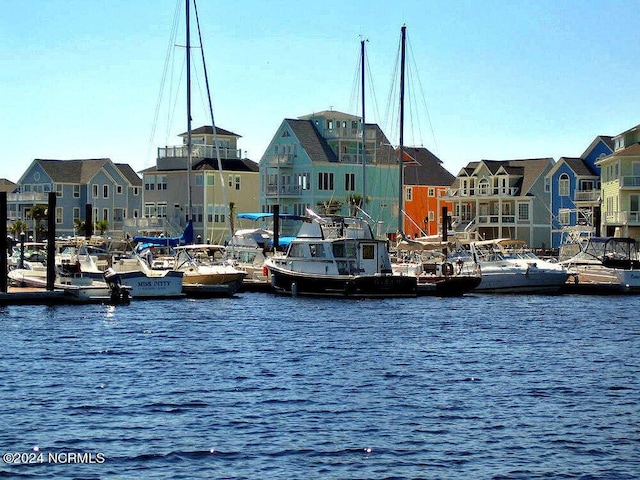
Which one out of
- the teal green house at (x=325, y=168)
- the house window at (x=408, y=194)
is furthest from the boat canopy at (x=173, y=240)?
the house window at (x=408, y=194)

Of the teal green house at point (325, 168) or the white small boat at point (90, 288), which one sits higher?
the teal green house at point (325, 168)

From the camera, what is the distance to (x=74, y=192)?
439ft

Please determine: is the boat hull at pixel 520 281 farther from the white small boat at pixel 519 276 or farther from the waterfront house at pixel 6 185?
the waterfront house at pixel 6 185

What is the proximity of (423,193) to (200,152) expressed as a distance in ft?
76.9

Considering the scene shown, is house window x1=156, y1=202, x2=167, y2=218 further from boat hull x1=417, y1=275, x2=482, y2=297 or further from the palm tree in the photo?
boat hull x1=417, y1=275, x2=482, y2=297

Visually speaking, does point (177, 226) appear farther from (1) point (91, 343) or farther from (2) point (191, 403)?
(2) point (191, 403)

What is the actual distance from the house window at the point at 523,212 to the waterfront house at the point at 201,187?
26748 mm

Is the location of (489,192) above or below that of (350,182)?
below

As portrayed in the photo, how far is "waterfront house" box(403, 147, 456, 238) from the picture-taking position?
123 m

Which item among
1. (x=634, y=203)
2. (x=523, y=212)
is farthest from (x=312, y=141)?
(x=634, y=203)

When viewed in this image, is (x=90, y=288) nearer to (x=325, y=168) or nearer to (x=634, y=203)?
(x=634, y=203)

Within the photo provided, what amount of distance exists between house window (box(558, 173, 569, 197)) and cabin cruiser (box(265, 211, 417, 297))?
5148cm

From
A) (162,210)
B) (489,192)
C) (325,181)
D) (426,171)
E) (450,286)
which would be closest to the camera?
(450,286)

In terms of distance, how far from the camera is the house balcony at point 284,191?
114m
